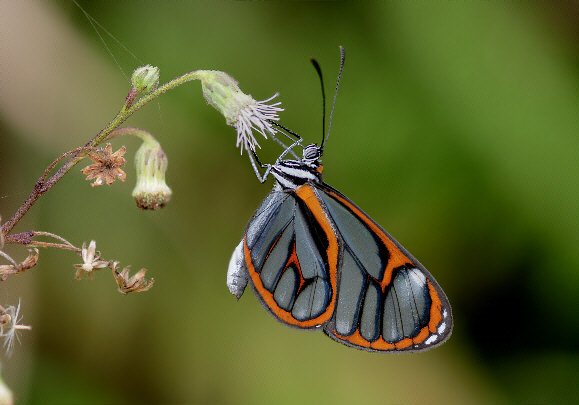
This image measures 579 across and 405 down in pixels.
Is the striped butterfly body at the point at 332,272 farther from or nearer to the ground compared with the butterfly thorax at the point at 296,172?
nearer to the ground

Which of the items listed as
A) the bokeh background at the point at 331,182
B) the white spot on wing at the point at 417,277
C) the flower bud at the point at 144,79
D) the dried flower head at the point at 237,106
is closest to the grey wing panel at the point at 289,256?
the white spot on wing at the point at 417,277

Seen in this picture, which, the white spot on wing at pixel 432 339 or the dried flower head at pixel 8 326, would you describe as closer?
the dried flower head at pixel 8 326

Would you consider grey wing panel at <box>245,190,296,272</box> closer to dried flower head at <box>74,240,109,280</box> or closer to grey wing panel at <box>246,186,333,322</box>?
grey wing panel at <box>246,186,333,322</box>

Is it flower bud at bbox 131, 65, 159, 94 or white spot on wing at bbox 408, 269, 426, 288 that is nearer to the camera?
flower bud at bbox 131, 65, 159, 94

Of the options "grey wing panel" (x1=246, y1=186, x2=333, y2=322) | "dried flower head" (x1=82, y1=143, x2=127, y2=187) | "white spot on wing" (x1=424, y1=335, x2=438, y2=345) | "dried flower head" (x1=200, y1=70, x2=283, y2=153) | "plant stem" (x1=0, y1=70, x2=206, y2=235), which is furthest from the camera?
"grey wing panel" (x1=246, y1=186, x2=333, y2=322)

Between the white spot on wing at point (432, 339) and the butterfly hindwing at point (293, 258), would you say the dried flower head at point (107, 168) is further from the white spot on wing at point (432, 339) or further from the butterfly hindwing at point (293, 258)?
the white spot on wing at point (432, 339)

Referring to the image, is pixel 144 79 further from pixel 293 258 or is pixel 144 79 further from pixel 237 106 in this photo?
pixel 293 258

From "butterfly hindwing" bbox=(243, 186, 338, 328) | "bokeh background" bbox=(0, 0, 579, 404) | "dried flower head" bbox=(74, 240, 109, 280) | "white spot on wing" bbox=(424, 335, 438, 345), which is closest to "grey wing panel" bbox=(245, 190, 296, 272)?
"butterfly hindwing" bbox=(243, 186, 338, 328)
